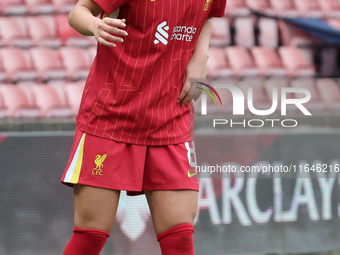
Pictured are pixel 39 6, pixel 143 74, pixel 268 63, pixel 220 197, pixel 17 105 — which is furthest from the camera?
pixel 39 6

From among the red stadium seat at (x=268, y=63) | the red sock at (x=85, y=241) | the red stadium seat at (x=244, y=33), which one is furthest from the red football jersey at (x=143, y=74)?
the red stadium seat at (x=244, y=33)

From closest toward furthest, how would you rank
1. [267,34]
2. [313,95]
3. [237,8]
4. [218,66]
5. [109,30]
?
[109,30] < [313,95] < [218,66] < [267,34] < [237,8]

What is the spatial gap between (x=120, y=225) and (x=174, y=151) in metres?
1.13

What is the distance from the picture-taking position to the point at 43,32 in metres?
3.70

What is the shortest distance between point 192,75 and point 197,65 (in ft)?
0.11

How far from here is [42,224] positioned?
201 cm

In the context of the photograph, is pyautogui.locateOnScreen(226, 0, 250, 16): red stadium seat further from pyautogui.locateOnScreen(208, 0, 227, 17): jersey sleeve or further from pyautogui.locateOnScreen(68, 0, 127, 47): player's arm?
pyautogui.locateOnScreen(68, 0, 127, 47): player's arm

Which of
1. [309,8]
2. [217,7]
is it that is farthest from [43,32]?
[217,7]

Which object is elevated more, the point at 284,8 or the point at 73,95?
the point at 284,8

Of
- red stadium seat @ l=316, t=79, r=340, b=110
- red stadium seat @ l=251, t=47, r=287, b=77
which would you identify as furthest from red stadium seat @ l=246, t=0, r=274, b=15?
red stadium seat @ l=316, t=79, r=340, b=110

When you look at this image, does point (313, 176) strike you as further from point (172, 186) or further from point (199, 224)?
point (172, 186)

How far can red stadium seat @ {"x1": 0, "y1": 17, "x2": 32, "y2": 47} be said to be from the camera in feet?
11.9

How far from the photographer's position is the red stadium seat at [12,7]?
380 centimetres

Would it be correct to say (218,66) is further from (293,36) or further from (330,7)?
(330,7)
